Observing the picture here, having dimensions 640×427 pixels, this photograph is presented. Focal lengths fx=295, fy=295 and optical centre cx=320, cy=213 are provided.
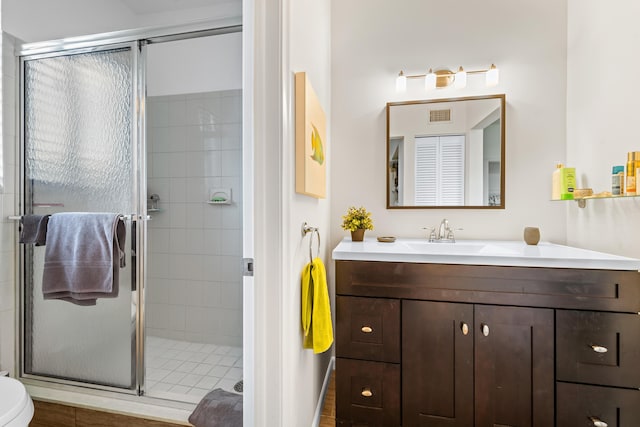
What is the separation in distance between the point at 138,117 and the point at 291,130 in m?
1.10

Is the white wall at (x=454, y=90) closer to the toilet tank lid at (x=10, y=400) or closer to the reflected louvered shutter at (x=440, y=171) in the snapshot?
the reflected louvered shutter at (x=440, y=171)

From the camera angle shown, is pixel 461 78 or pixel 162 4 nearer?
pixel 461 78

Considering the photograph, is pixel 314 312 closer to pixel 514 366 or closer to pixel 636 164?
pixel 514 366

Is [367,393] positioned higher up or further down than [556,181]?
further down

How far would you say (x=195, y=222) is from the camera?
2328mm

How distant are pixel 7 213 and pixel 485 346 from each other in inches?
101

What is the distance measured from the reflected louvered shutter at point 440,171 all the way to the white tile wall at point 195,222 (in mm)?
1317

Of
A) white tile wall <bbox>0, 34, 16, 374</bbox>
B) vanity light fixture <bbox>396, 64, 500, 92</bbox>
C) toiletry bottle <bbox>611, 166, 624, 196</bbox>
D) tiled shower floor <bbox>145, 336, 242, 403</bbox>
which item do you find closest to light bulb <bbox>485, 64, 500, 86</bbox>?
vanity light fixture <bbox>396, 64, 500, 92</bbox>

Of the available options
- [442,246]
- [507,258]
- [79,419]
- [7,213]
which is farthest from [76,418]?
[507,258]

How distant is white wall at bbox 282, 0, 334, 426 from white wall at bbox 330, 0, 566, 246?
0.42 metres

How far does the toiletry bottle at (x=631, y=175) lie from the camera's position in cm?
124

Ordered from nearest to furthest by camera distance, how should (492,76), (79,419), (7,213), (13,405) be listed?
(13,405)
(79,419)
(7,213)
(492,76)

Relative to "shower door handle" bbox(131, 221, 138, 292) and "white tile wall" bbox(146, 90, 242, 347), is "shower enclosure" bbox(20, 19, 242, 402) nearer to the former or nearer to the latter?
"shower door handle" bbox(131, 221, 138, 292)

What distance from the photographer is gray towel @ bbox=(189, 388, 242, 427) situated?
4.45 feet
